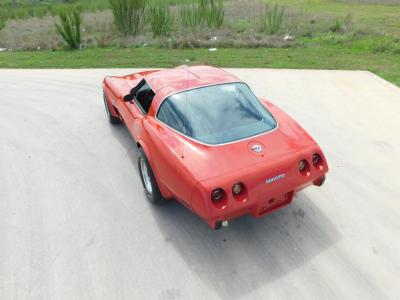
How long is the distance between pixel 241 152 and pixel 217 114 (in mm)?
→ 601

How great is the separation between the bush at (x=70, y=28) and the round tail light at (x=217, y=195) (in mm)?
10807

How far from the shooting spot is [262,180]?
2.98 m

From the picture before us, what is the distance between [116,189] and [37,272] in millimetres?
1401

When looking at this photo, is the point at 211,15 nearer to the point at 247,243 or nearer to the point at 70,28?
the point at 70,28

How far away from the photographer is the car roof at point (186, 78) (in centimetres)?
391

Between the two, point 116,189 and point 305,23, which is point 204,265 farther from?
point 305,23

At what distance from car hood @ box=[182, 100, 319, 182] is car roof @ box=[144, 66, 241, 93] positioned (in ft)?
2.84

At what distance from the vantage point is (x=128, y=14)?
1247cm

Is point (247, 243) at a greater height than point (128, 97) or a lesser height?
lesser

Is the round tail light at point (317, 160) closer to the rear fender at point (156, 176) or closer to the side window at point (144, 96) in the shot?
the rear fender at point (156, 176)

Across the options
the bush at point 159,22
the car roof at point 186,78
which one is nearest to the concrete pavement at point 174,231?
the car roof at point 186,78

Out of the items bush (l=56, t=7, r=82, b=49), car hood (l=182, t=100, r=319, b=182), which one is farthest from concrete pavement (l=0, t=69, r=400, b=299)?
bush (l=56, t=7, r=82, b=49)

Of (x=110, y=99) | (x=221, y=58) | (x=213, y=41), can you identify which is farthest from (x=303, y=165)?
(x=213, y=41)

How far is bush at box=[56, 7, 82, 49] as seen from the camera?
11602 millimetres
